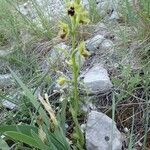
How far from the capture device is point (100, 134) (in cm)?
155

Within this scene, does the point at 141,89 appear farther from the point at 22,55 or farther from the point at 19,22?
the point at 19,22

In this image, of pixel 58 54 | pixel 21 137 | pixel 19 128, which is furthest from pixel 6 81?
pixel 21 137

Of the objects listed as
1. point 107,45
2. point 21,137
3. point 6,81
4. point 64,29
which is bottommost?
point 107,45

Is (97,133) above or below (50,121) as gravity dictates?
below

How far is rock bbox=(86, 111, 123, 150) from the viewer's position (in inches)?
59.8

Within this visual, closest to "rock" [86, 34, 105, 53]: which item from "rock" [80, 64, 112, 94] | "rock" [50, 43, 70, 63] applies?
"rock" [50, 43, 70, 63]

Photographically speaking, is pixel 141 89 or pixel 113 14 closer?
pixel 141 89

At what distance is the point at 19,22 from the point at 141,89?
3.39 feet

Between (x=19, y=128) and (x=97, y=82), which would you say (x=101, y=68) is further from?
(x=19, y=128)

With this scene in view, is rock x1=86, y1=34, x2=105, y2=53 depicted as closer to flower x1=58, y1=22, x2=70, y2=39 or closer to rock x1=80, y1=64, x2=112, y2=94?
rock x1=80, y1=64, x2=112, y2=94

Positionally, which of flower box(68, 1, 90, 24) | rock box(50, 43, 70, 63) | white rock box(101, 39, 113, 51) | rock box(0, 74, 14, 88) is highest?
flower box(68, 1, 90, 24)

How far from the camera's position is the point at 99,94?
5.87ft

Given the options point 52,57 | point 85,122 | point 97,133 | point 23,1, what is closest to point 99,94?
point 85,122

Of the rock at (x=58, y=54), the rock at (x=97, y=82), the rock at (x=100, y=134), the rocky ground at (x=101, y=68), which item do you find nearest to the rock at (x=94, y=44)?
the rocky ground at (x=101, y=68)
